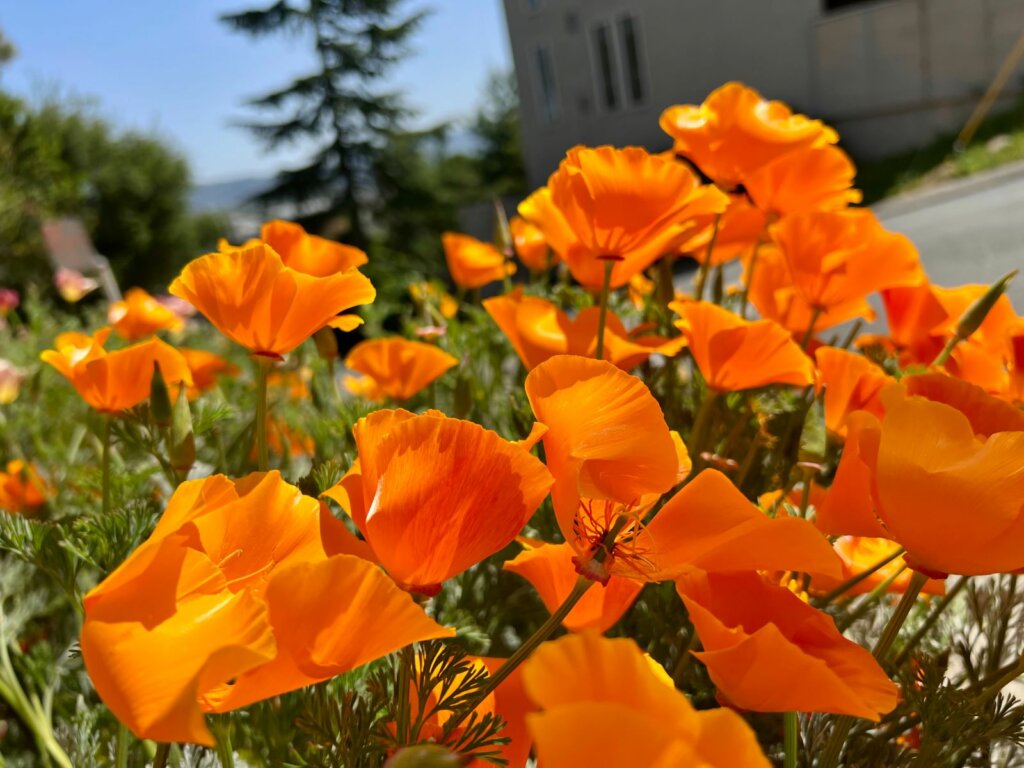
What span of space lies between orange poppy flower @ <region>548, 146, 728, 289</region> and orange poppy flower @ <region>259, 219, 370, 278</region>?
119 millimetres

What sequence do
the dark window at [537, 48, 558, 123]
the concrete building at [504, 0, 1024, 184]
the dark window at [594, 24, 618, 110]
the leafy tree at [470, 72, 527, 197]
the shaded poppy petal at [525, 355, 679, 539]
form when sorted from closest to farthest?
1. the shaded poppy petal at [525, 355, 679, 539]
2. the concrete building at [504, 0, 1024, 184]
3. the dark window at [594, 24, 618, 110]
4. the dark window at [537, 48, 558, 123]
5. the leafy tree at [470, 72, 527, 197]

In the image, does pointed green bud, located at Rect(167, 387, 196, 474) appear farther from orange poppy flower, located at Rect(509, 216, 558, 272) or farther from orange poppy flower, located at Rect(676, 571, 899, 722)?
orange poppy flower, located at Rect(509, 216, 558, 272)

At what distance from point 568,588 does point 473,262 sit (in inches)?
24.1

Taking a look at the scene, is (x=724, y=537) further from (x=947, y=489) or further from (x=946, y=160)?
(x=946, y=160)

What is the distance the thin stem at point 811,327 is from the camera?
547 mm

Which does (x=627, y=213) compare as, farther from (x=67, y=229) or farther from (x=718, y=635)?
(x=67, y=229)

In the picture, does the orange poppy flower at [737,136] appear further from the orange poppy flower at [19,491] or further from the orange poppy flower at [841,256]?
the orange poppy flower at [19,491]

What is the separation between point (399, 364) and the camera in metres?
0.61

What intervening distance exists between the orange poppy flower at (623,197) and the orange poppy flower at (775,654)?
22 centimetres

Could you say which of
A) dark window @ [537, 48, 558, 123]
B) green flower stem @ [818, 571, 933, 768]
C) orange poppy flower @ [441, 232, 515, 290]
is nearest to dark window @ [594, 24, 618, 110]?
dark window @ [537, 48, 558, 123]

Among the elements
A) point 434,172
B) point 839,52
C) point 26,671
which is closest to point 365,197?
point 434,172

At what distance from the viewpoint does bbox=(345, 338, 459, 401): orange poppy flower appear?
590 millimetres

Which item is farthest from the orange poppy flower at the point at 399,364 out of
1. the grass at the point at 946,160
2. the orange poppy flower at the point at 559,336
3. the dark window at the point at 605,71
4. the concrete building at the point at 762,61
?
the dark window at the point at 605,71

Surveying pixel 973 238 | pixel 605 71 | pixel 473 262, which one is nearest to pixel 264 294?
pixel 473 262
